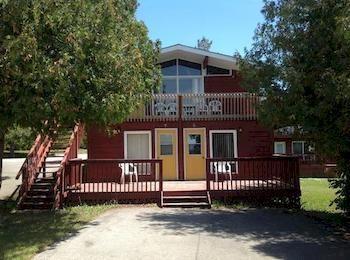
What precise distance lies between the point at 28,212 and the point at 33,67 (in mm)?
6569

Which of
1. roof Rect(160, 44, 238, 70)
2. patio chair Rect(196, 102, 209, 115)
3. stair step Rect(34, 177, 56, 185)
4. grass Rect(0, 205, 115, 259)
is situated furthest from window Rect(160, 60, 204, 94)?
grass Rect(0, 205, 115, 259)

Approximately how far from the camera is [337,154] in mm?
13297

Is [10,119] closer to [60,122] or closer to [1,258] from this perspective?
[60,122]

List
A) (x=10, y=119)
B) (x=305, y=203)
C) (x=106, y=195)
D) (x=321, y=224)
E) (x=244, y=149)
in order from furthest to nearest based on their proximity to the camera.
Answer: (x=244, y=149) → (x=305, y=203) → (x=106, y=195) → (x=321, y=224) → (x=10, y=119)

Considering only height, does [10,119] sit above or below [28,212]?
above

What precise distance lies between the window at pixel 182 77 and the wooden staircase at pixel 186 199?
9.14m

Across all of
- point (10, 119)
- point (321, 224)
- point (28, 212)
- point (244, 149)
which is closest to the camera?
point (10, 119)

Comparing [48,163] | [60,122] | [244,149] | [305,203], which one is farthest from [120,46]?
[244,149]

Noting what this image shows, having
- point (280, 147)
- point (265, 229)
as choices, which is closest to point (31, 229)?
point (265, 229)

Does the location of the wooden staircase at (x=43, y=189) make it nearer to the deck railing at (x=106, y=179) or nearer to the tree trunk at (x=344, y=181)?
the deck railing at (x=106, y=179)

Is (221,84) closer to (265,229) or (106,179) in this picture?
(106,179)

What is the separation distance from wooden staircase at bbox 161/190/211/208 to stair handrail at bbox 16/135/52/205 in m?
4.49

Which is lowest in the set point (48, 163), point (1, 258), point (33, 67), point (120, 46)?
point (1, 258)

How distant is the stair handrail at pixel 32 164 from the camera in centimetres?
1709
